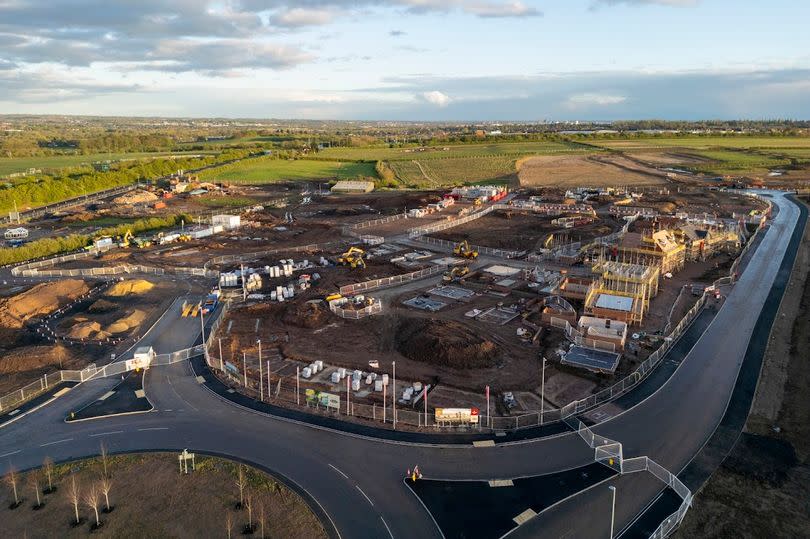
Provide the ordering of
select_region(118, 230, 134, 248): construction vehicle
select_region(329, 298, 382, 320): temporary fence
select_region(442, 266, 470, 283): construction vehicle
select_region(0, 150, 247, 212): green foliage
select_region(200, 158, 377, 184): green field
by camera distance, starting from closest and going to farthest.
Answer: select_region(329, 298, 382, 320): temporary fence, select_region(442, 266, 470, 283): construction vehicle, select_region(118, 230, 134, 248): construction vehicle, select_region(0, 150, 247, 212): green foliage, select_region(200, 158, 377, 184): green field

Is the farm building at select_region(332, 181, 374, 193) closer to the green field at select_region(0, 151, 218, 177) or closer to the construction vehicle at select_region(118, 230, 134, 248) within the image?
the construction vehicle at select_region(118, 230, 134, 248)

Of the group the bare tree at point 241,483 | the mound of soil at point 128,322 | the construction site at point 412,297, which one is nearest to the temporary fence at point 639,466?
the construction site at point 412,297

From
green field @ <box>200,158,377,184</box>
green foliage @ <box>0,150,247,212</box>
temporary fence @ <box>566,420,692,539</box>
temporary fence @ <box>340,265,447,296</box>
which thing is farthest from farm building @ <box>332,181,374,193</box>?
temporary fence @ <box>566,420,692,539</box>

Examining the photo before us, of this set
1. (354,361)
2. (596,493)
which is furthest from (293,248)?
(596,493)

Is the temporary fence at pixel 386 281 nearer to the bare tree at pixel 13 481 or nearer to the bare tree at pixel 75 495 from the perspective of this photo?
the bare tree at pixel 75 495

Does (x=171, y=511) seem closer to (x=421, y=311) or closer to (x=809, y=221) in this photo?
(x=421, y=311)
